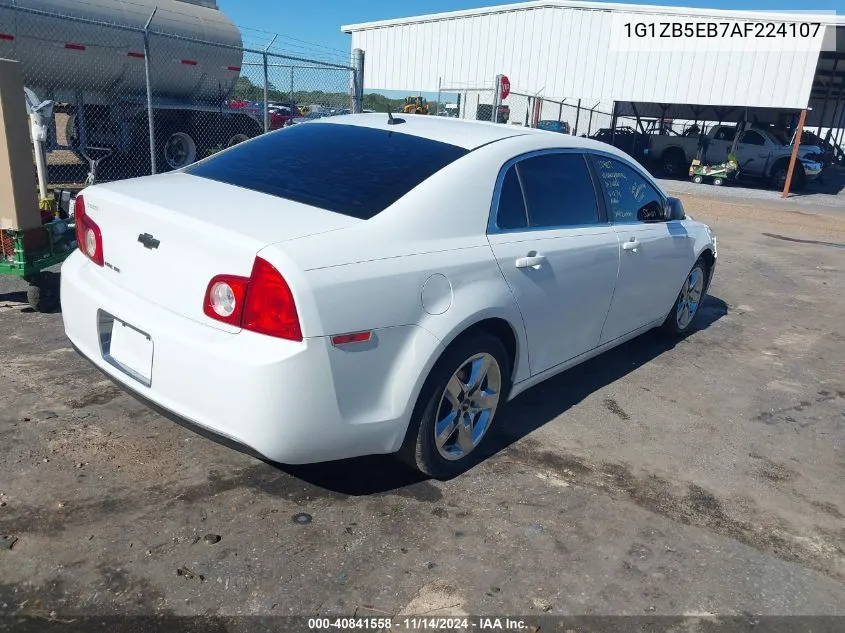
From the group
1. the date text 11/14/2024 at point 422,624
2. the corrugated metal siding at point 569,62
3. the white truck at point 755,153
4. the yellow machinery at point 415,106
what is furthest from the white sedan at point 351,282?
the white truck at point 755,153

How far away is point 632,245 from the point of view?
4.24 metres

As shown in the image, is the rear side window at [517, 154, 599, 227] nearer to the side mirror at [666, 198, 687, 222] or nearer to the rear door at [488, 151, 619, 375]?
the rear door at [488, 151, 619, 375]

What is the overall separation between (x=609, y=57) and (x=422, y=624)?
24673 mm

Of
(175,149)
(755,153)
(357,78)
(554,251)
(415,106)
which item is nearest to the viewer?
(554,251)

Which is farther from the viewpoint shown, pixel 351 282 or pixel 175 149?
pixel 175 149

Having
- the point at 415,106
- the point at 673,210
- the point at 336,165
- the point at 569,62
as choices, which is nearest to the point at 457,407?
the point at 336,165

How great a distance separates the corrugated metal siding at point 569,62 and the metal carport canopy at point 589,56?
3cm

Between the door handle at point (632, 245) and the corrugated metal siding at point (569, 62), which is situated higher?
the corrugated metal siding at point (569, 62)

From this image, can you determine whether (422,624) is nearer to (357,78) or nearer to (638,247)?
(638,247)

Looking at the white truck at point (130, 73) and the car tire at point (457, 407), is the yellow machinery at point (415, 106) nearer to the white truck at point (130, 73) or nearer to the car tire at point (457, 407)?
the white truck at point (130, 73)

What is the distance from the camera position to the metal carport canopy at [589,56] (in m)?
20.1

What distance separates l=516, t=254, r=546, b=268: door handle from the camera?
3.26 m

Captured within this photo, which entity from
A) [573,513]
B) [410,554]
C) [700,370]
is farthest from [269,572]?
[700,370]

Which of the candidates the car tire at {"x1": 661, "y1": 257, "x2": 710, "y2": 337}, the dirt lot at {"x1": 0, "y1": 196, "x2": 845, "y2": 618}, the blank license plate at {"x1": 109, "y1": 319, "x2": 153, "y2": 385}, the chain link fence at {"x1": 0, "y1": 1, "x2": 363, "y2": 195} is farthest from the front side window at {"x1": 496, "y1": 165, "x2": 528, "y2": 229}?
the chain link fence at {"x1": 0, "y1": 1, "x2": 363, "y2": 195}
